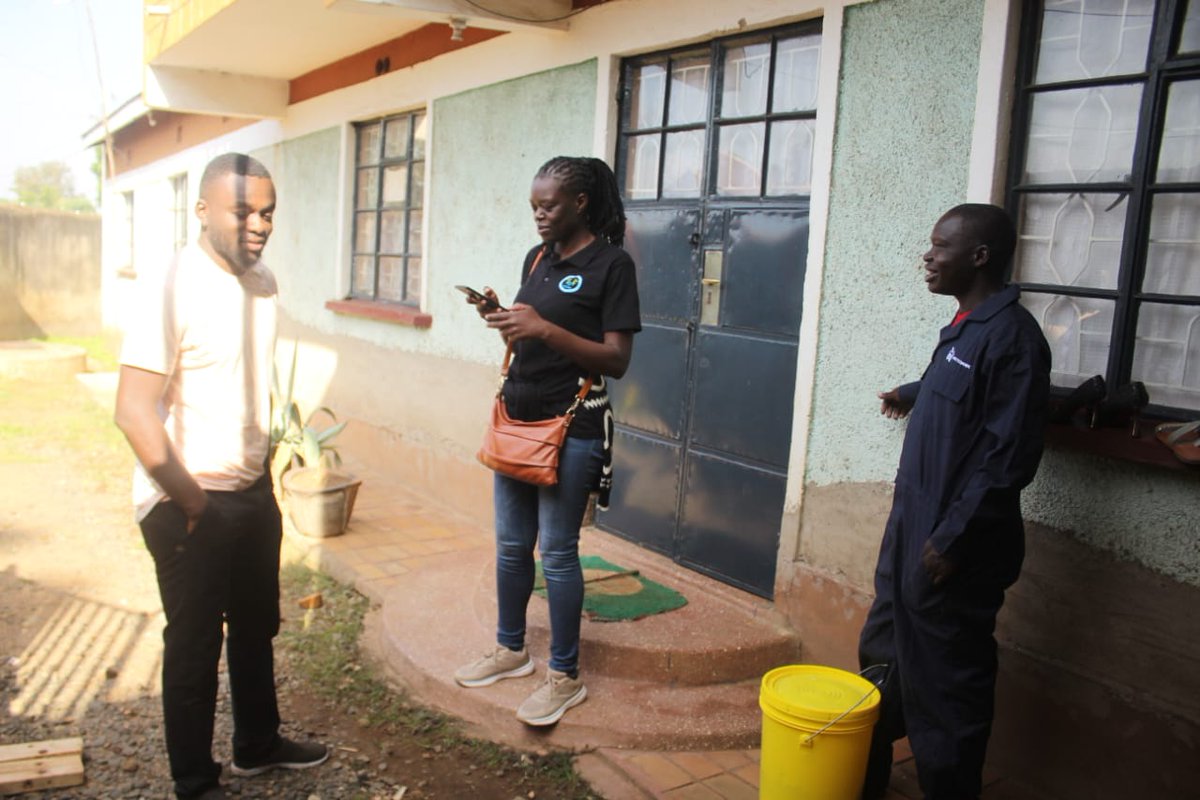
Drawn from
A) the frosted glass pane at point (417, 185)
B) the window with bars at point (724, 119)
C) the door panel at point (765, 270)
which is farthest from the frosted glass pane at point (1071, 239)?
the frosted glass pane at point (417, 185)

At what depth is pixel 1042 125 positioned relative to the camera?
320 centimetres

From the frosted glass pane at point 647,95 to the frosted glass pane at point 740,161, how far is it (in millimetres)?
496

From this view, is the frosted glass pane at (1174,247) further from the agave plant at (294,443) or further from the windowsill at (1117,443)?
the agave plant at (294,443)

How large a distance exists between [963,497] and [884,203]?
1.38 meters

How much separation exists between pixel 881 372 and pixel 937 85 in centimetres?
102

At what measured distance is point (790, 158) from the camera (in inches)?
161

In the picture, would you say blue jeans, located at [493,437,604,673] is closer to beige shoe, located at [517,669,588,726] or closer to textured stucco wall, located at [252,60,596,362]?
beige shoe, located at [517,669,588,726]

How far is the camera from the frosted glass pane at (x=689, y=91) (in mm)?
4496

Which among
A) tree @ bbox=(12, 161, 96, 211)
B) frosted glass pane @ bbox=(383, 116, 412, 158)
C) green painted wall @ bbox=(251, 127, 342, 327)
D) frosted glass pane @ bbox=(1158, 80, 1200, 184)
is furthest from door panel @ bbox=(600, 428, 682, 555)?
tree @ bbox=(12, 161, 96, 211)

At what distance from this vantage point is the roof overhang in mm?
5035

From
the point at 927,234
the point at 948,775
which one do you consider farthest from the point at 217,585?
the point at 927,234

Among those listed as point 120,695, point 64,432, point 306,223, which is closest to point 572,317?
point 120,695

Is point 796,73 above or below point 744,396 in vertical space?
above

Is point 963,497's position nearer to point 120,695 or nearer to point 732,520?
point 732,520
